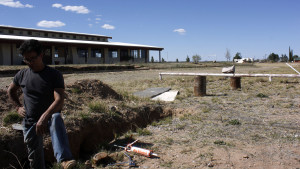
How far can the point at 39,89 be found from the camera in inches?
115

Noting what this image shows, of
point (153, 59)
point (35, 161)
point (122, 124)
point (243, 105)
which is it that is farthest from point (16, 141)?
point (153, 59)

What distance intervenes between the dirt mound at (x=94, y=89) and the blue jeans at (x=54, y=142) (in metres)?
3.57

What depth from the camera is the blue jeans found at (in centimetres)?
291

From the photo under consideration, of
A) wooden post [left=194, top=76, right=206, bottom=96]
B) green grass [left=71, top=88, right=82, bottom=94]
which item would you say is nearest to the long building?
wooden post [left=194, top=76, right=206, bottom=96]

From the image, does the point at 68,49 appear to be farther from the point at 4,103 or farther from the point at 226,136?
the point at 226,136

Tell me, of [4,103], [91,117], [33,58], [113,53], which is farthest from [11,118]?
[113,53]

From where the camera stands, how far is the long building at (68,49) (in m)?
22.0

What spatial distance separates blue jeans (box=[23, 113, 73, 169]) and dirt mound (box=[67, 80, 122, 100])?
3.57 metres

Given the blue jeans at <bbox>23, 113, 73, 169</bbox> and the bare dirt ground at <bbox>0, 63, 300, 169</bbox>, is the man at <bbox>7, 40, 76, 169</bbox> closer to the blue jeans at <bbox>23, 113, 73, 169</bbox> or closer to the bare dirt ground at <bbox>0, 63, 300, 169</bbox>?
the blue jeans at <bbox>23, 113, 73, 169</bbox>

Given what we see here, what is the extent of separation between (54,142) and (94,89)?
13.8 ft

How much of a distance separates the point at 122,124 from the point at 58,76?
3186 millimetres

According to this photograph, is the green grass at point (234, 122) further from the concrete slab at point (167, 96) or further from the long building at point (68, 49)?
the long building at point (68, 49)

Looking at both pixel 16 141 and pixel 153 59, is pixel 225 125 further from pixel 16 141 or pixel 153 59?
pixel 153 59

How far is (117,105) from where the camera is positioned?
21.4ft
